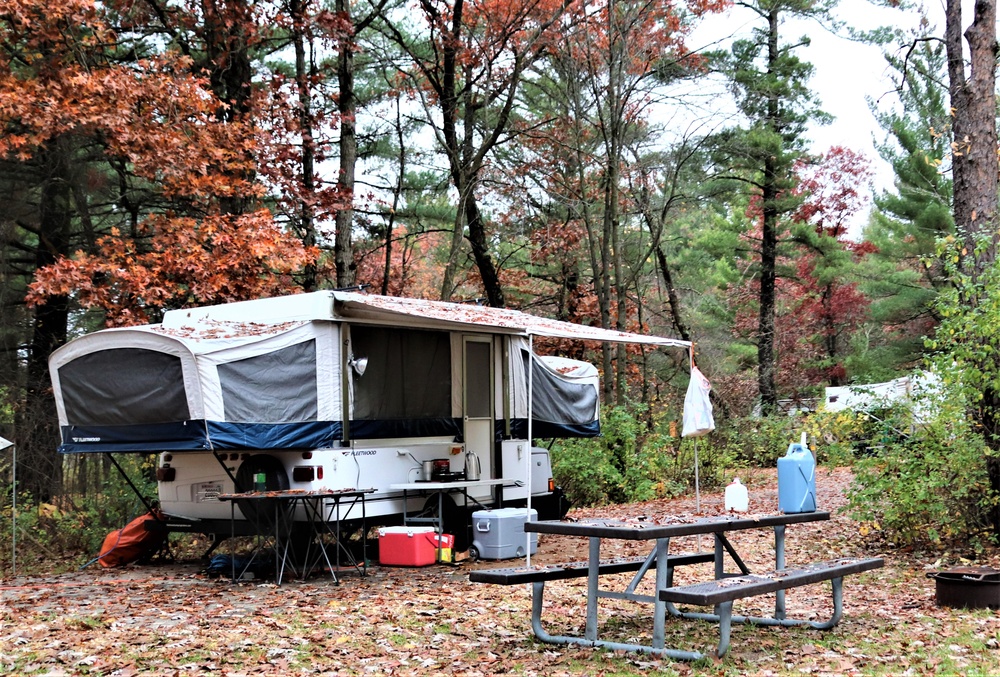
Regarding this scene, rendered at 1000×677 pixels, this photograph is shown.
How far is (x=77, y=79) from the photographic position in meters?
11.8

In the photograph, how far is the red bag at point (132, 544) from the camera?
10195 mm

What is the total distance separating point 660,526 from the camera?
605 cm

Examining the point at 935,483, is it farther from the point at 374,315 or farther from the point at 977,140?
the point at 374,315

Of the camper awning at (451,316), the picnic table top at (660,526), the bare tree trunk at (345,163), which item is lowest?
the picnic table top at (660,526)

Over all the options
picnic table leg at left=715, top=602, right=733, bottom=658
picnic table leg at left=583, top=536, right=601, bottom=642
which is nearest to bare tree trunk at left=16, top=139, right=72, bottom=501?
picnic table leg at left=583, top=536, right=601, bottom=642

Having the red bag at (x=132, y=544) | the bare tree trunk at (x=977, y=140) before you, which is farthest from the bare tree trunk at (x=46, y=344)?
the bare tree trunk at (x=977, y=140)

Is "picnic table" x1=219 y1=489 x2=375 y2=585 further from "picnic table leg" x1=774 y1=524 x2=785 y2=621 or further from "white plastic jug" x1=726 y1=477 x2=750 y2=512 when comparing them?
"picnic table leg" x1=774 y1=524 x2=785 y2=621

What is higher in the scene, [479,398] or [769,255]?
[769,255]

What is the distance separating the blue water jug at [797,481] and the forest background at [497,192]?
2324 millimetres

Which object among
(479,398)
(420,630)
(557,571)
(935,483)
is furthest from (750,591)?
(479,398)

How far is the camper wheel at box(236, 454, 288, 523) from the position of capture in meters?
8.88

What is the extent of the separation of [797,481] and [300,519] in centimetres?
448

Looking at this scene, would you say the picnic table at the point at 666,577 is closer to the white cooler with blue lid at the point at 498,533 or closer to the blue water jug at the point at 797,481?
the blue water jug at the point at 797,481

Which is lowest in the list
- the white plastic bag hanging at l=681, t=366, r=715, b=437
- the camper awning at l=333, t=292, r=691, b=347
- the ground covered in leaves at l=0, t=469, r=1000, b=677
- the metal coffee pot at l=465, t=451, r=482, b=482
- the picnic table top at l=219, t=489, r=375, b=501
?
the ground covered in leaves at l=0, t=469, r=1000, b=677
